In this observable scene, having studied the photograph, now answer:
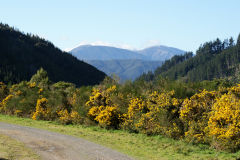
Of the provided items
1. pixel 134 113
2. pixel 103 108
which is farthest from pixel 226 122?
pixel 103 108

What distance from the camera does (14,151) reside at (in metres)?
11.4

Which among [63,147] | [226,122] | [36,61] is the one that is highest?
[36,61]

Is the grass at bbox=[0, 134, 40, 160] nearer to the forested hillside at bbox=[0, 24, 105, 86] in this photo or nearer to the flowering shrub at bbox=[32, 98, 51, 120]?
the flowering shrub at bbox=[32, 98, 51, 120]

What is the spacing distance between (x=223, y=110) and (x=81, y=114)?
11.4 m

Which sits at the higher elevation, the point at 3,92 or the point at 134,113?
the point at 3,92

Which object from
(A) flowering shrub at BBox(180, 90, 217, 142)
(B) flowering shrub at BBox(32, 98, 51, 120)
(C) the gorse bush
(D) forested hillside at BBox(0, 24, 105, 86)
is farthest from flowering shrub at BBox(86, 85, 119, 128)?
(D) forested hillside at BBox(0, 24, 105, 86)

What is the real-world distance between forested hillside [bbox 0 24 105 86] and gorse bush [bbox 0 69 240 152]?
3802 inches

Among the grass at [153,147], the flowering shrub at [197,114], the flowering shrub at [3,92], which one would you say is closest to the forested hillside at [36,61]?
the flowering shrub at [3,92]

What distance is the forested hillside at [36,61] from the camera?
5064 inches

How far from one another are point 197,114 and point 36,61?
454 feet

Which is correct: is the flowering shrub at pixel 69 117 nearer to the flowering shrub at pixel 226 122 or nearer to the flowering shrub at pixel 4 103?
the flowering shrub at pixel 4 103

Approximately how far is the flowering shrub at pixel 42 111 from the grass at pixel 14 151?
10467 millimetres

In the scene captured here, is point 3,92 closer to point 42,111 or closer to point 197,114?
point 42,111

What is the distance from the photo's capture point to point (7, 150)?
11.4m
